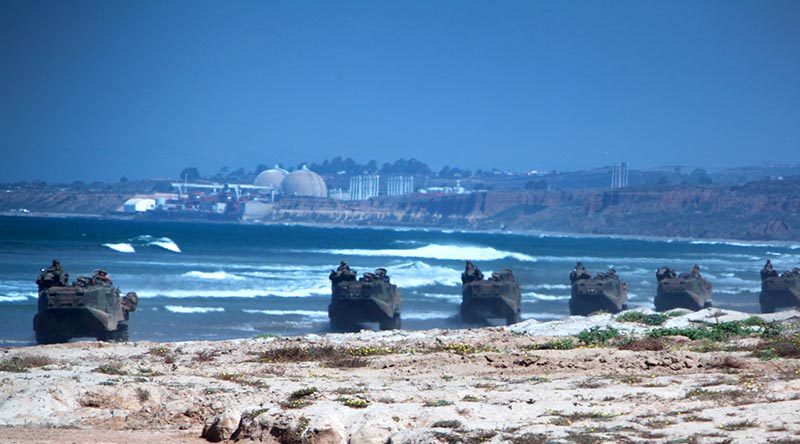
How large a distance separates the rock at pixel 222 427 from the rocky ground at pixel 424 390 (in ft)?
0.05

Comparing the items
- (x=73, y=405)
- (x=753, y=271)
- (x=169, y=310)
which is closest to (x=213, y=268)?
(x=169, y=310)

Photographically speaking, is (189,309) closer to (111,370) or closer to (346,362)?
(346,362)

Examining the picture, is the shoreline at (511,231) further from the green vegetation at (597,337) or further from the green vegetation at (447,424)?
the green vegetation at (447,424)

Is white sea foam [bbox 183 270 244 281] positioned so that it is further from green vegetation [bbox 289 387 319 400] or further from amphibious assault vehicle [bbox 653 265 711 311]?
green vegetation [bbox 289 387 319 400]

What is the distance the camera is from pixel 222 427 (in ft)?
42.9

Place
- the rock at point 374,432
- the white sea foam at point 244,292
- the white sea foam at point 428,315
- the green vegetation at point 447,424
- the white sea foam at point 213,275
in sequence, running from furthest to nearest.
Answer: the white sea foam at point 213,275 < the white sea foam at point 244,292 < the white sea foam at point 428,315 < the green vegetation at point 447,424 < the rock at point 374,432

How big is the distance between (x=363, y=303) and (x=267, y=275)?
72.9 feet

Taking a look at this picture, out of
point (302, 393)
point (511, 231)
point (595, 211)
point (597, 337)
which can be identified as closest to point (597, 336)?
point (597, 337)

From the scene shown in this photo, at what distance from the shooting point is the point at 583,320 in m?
27.0

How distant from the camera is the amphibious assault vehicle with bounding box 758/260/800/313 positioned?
138 ft

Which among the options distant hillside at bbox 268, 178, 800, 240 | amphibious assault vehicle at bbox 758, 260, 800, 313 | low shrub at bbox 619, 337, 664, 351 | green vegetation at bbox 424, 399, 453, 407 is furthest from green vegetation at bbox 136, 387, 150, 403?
distant hillside at bbox 268, 178, 800, 240

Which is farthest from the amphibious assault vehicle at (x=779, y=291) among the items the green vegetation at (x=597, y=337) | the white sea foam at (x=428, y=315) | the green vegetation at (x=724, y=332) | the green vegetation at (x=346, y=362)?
the green vegetation at (x=346, y=362)

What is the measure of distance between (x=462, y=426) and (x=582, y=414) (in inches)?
55.2

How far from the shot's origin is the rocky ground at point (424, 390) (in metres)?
12.2
